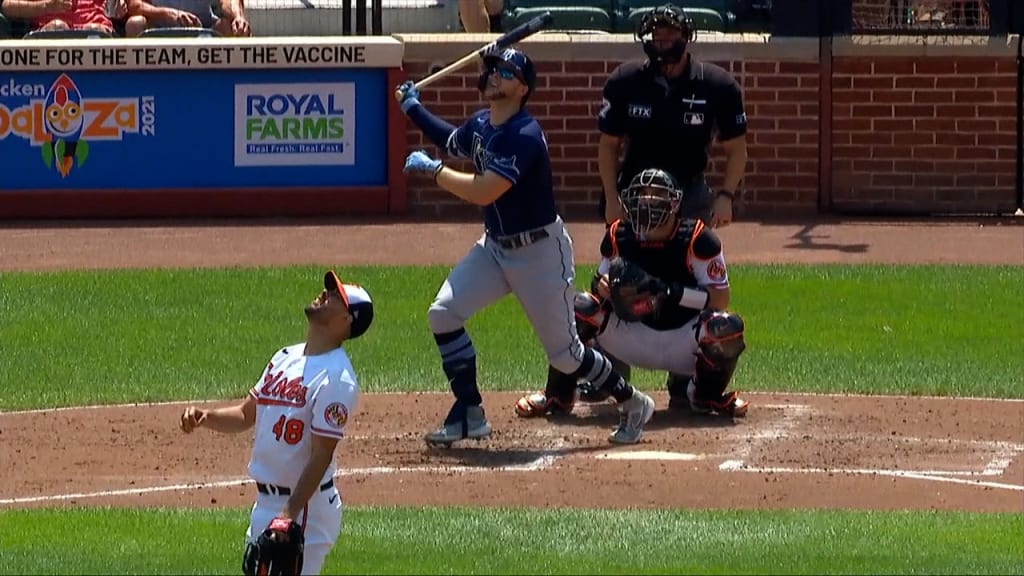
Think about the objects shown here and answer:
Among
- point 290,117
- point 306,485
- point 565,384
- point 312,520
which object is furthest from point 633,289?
point 290,117

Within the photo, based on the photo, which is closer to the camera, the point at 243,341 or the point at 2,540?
the point at 2,540

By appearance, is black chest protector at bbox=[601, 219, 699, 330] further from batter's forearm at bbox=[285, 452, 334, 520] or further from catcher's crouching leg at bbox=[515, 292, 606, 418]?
batter's forearm at bbox=[285, 452, 334, 520]

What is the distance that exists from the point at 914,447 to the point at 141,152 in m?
10.4

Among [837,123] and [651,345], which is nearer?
[651,345]

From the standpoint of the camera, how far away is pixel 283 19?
19.9 m

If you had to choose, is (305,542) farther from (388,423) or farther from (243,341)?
(243,341)

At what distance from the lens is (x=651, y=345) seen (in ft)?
31.6

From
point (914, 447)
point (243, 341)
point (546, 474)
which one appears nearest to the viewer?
point (546, 474)

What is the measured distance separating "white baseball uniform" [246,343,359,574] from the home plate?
11.4 feet

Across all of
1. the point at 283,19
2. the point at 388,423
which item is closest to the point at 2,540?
the point at 388,423

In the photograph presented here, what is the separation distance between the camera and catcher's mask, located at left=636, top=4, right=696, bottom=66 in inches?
379

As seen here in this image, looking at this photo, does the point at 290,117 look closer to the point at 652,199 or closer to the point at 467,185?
the point at 652,199

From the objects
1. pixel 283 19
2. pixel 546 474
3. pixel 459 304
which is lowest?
pixel 546 474

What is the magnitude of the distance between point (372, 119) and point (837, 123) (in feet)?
14.0
